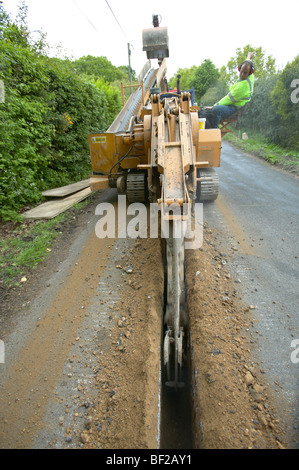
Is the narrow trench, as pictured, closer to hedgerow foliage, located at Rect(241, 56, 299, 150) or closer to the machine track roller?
the machine track roller

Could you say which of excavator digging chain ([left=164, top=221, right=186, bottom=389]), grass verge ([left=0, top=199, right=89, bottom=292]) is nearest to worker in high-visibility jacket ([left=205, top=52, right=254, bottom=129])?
grass verge ([left=0, top=199, right=89, bottom=292])

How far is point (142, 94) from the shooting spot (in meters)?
7.68

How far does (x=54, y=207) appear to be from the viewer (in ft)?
22.8

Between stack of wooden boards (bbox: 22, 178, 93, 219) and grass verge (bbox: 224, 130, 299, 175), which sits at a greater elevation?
grass verge (bbox: 224, 130, 299, 175)

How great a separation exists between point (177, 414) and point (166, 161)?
9.01 feet

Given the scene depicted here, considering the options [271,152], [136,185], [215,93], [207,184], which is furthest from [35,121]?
[215,93]

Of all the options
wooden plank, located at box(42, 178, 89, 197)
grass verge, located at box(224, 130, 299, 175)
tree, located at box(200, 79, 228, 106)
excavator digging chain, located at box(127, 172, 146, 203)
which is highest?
tree, located at box(200, 79, 228, 106)

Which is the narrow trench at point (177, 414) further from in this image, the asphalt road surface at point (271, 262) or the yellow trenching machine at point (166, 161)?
the asphalt road surface at point (271, 262)

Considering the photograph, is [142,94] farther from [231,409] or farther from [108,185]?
[231,409]

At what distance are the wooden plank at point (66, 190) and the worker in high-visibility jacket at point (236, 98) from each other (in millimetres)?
4129

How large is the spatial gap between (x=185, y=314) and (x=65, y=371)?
1.52 metres

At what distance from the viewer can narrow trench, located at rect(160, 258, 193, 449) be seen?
277cm

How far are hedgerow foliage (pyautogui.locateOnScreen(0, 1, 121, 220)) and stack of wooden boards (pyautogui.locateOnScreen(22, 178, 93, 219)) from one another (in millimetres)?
284
